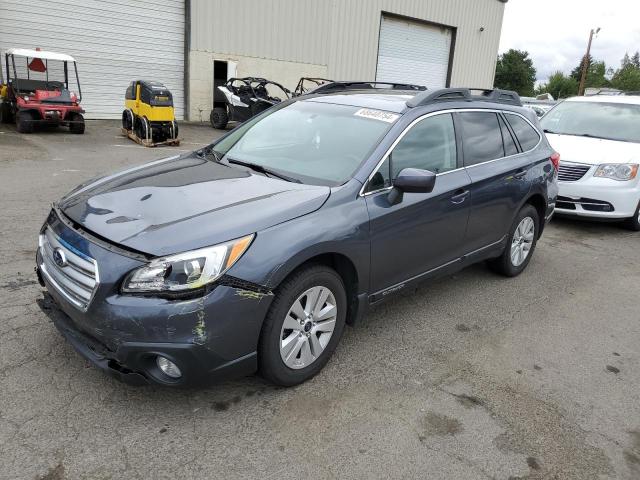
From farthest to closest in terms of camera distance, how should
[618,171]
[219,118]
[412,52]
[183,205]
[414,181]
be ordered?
[412,52]
[219,118]
[618,171]
[414,181]
[183,205]

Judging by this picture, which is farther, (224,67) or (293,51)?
(293,51)

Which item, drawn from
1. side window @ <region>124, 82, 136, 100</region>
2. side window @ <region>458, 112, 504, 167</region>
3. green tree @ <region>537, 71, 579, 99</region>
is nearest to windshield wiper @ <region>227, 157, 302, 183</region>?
side window @ <region>458, 112, 504, 167</region>

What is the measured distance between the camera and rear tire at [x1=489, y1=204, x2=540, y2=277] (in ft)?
16.5

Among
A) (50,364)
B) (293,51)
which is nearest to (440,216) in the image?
(50,364)

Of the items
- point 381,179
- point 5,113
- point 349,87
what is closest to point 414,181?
point 381,179

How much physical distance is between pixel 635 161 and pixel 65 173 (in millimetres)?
8633

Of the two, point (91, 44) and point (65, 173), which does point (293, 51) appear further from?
point (65, 173)

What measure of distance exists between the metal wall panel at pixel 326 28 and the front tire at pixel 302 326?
54.0 feet

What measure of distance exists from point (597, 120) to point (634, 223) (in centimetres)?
179

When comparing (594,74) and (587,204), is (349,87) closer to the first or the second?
(587,204)

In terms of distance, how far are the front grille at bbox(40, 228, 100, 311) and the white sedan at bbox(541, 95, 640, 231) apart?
256 inches

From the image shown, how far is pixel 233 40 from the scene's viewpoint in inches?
725

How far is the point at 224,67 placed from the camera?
18.7 meters

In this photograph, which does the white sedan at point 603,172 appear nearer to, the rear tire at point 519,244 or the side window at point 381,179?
the rear tire at point 519,244
